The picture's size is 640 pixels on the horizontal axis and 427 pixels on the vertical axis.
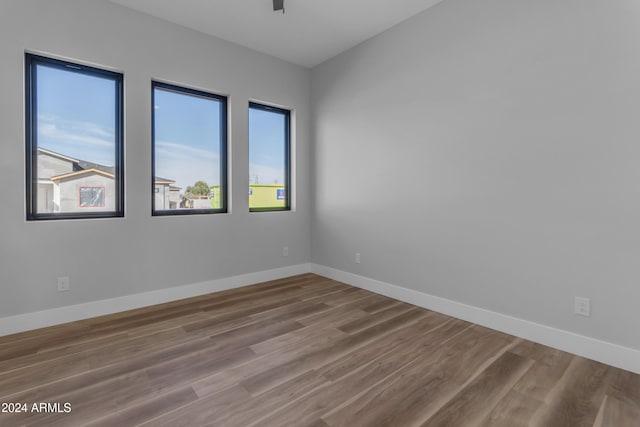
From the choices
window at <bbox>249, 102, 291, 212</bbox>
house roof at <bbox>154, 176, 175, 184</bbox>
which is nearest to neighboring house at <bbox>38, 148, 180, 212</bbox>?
house roof at <bbox>154, 176, 175, 184</bbox>

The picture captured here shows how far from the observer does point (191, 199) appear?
352cm

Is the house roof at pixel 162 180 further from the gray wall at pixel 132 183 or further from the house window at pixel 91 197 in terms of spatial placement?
the house window at pixel 91 197

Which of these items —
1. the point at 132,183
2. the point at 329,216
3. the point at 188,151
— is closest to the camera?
the point at 132,183

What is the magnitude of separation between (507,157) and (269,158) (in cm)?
283

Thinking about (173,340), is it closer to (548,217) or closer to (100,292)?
(100,292)

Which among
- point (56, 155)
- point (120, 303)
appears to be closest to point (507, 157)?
point (120, 303)

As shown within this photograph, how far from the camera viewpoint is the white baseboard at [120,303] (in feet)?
8.21

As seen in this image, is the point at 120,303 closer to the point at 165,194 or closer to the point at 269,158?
the point at 165,194

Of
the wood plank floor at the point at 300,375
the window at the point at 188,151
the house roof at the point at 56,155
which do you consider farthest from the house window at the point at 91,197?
the wood plank floor at the point at 300,375

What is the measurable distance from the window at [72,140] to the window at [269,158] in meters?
1.49

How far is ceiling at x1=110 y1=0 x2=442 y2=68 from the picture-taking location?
9.59 ft

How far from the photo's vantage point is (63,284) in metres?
Answer: 2.68

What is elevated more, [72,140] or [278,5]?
[278,5]

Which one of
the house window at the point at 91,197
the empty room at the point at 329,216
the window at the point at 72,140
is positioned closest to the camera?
the empty room at the point at 329,216
